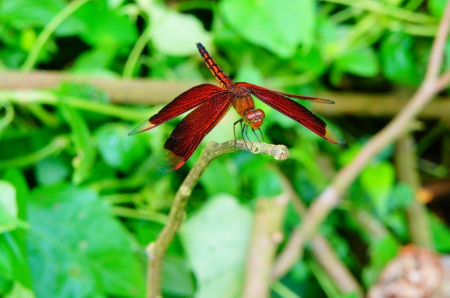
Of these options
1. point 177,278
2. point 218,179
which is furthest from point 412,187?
point 177,278

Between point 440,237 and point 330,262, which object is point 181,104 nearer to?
point 330,262

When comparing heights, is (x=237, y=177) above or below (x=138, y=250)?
above

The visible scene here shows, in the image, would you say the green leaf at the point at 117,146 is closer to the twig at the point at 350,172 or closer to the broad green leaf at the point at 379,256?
the twig at the point at 350,172

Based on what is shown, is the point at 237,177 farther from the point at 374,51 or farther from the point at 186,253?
the point at 374,51

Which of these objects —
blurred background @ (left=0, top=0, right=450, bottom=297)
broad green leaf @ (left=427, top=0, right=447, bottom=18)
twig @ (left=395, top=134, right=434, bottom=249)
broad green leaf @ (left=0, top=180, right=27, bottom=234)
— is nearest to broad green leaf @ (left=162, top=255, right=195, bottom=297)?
blurred background @ (left=0, top=0, right=450, bottom=297)

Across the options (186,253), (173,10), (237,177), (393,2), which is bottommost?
(186,253)

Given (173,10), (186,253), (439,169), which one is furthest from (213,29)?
(439,169)

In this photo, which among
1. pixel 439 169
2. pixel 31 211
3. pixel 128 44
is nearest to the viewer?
pixel 31 211
